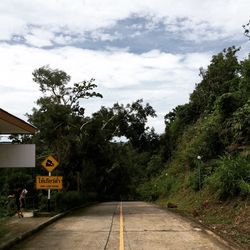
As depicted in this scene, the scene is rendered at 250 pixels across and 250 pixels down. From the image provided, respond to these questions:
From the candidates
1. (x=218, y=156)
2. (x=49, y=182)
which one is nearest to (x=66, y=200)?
(x=49, y=182)

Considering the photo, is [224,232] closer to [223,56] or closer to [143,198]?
[223,56]

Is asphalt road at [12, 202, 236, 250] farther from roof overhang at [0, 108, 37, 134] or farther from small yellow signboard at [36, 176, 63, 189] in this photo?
small yellow signboard at [36, 176, 63, 189]

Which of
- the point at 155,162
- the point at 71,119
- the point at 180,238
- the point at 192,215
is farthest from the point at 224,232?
the point at 155,162

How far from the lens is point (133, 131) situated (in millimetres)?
61500

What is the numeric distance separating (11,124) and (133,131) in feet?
146

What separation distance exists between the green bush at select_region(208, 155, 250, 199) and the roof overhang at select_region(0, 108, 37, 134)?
901 cm

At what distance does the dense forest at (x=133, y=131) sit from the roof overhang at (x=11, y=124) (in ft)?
7.04

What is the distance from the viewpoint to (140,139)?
7919 centimetres

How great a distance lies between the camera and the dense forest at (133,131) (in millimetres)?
26238

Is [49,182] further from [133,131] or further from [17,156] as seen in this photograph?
[133,131]

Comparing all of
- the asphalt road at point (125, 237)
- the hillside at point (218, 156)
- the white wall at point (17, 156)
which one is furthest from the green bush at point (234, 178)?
the white wall at point (17, 156)

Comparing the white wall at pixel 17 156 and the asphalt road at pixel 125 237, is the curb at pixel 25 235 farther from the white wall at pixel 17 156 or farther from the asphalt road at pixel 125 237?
the white wall at pixel 17 156

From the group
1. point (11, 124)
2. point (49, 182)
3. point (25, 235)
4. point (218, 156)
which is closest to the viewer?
point (25, 235)

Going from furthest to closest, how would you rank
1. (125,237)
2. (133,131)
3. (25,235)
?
(133,131), (25,235), (125,237)
